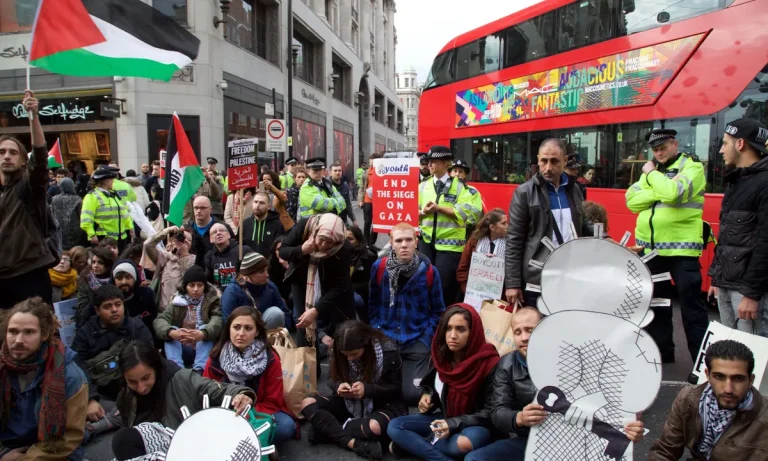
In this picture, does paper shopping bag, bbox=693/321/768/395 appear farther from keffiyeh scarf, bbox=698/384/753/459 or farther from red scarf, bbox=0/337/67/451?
red scarf, bbox=0/337/67/451

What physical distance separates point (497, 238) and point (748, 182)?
2.30 m

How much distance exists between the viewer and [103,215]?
754cm

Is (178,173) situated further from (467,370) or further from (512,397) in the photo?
(512,397)

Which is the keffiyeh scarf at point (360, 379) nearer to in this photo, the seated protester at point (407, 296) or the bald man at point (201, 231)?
the seated protester at point (407, 296)

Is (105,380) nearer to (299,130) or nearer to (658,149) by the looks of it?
(658,149)

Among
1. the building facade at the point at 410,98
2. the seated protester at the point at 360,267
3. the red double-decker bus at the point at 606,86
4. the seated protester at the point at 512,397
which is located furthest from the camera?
the building facade at the point at 410,98

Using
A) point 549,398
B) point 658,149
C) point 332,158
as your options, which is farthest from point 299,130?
point 549,398

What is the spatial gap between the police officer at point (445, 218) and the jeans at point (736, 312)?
2.64 metres

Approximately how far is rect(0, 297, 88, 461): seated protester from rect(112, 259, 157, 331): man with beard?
5.57ft

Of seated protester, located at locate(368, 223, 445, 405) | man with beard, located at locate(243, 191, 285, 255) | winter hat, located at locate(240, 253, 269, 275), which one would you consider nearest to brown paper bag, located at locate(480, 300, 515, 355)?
seated protester, located at locate(368, 223, 445, 405)

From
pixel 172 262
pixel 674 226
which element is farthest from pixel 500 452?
pixel 172 262

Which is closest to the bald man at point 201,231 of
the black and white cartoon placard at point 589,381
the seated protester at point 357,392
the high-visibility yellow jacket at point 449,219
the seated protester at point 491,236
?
the high-visibility yellow jacket at point 449,219

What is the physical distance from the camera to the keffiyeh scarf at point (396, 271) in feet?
15.6

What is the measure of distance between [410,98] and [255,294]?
130 m
